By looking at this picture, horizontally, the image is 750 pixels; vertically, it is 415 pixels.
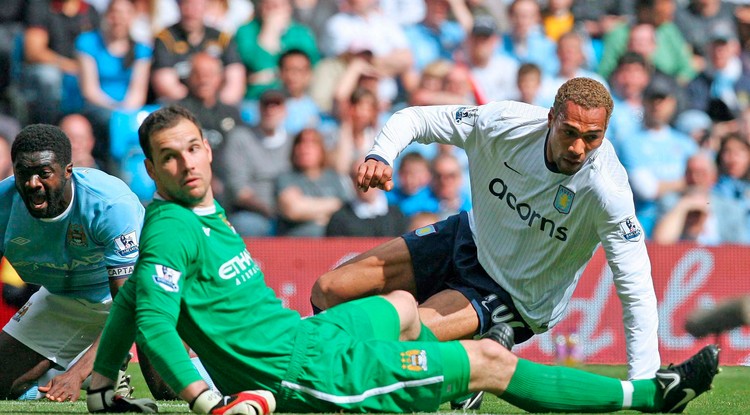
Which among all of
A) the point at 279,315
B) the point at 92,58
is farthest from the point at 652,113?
the point at 279,315

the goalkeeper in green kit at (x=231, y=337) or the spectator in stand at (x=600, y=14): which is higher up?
the spectator in stand at (x=600, y=14)

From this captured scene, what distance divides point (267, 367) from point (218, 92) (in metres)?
8.18

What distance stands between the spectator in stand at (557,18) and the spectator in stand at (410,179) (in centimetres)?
326

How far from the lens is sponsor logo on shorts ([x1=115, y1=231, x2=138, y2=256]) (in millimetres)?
6480

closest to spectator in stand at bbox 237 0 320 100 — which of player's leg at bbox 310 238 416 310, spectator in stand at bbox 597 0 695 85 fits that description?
spectator in stand at bbox 597 0 695 85

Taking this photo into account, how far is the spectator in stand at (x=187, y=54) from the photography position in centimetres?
1258

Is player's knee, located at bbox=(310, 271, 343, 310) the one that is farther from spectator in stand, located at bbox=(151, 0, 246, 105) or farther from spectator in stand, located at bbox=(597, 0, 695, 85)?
spectator in stand, located at bbox=(597, 0, 695, 85)

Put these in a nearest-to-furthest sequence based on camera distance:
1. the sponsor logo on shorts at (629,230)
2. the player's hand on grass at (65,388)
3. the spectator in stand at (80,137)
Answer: the sponsor logo on shorts at (629,230), the player's hand on grass at (65,388), the spectator in stand at (80,137)

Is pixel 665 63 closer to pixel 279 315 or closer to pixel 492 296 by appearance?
pixel 492 296

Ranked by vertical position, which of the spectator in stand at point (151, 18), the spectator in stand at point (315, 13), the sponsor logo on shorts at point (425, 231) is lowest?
the sponsor logo on shorts at point (425, 231)

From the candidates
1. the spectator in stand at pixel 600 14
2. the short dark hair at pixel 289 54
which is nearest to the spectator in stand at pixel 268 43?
the short dark hair at pixel 289 54

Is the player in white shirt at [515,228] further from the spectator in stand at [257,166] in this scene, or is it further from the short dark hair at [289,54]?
the short dark hair at [289,54]

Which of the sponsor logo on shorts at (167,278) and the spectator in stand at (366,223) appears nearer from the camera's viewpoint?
the sponsor logo on shorts at (167,278)

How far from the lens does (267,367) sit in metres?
4.92
